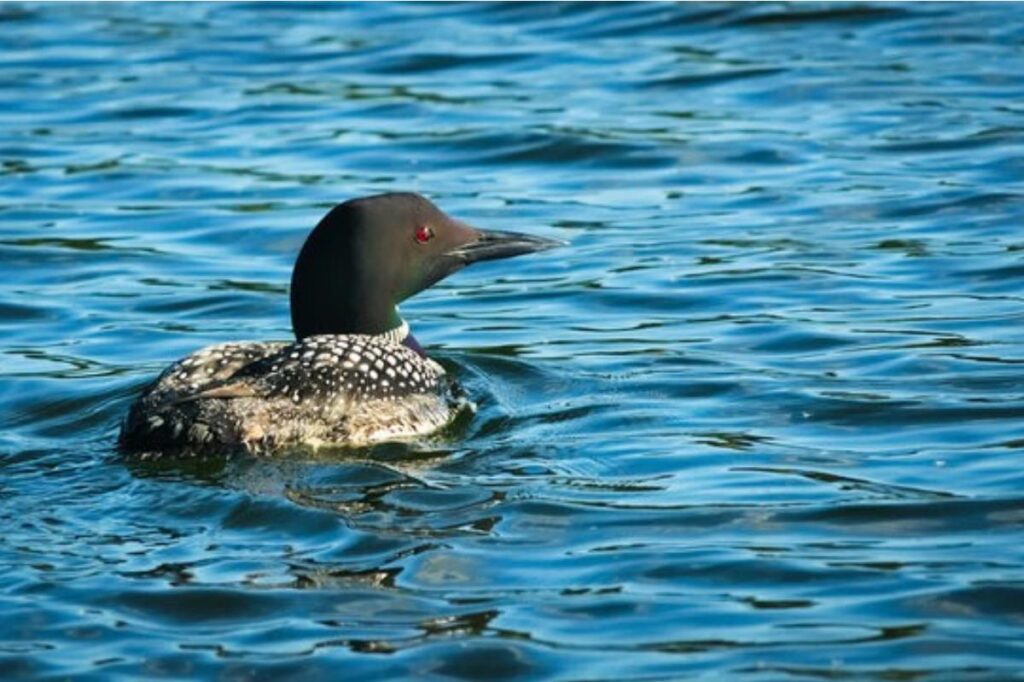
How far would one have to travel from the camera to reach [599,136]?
12602 millimetres

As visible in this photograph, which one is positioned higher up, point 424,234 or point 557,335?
point 424,234

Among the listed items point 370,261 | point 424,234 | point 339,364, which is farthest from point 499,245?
point 339,364

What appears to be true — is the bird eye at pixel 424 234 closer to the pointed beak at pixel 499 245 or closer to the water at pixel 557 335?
the pointed beak at pixel 499 245

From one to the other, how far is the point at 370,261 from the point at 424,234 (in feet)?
0.90

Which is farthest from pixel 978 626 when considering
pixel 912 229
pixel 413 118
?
pixel 413 118

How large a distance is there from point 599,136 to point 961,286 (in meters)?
3.23

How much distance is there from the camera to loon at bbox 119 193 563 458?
7598mm

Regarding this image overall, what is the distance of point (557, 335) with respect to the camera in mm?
9430

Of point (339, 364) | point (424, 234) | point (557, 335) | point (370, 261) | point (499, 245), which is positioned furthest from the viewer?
point (557, 335)

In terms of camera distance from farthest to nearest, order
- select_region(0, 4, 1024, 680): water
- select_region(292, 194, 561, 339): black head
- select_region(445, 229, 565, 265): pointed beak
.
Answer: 1. select_region(445, 229, 565, 265): pointed beak
2. select_region(292, 194, 561, 339): black head
3. select_region(0, 4, 1024, 680): water

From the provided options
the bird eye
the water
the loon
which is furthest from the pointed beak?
the water

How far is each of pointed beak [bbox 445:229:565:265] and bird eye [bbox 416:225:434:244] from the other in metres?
0.19

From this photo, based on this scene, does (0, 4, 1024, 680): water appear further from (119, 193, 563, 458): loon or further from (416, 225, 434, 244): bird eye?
(416, 225, 434, 244): bird eye

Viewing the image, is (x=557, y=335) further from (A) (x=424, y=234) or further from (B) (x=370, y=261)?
(B) (x=370, y=261)
